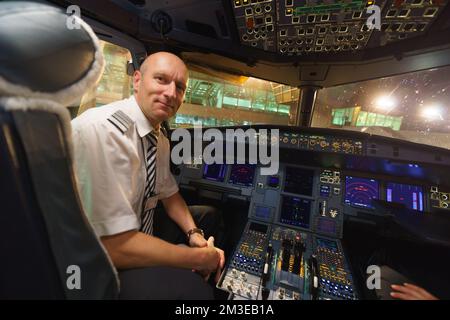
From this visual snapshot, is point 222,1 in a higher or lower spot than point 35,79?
higher

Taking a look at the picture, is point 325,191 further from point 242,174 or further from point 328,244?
point 242,174

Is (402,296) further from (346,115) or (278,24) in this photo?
(346,115)

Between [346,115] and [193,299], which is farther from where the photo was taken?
[346,115]

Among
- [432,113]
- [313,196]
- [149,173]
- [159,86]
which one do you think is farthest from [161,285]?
[432,113]

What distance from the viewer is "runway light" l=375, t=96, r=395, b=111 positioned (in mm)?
2404

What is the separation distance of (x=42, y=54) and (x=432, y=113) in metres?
3.03

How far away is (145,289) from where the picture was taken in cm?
64

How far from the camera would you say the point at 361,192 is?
1670mm

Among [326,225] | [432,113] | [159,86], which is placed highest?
[432,113]

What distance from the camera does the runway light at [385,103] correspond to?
2.40 metres

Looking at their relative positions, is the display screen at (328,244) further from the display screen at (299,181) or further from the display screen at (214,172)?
the display screen at (214,172)

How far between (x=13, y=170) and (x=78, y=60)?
235 millimetres

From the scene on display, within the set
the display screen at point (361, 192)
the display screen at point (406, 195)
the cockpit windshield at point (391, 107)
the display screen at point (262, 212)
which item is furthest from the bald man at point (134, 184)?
the cockpit windshield at point (391, 107)
